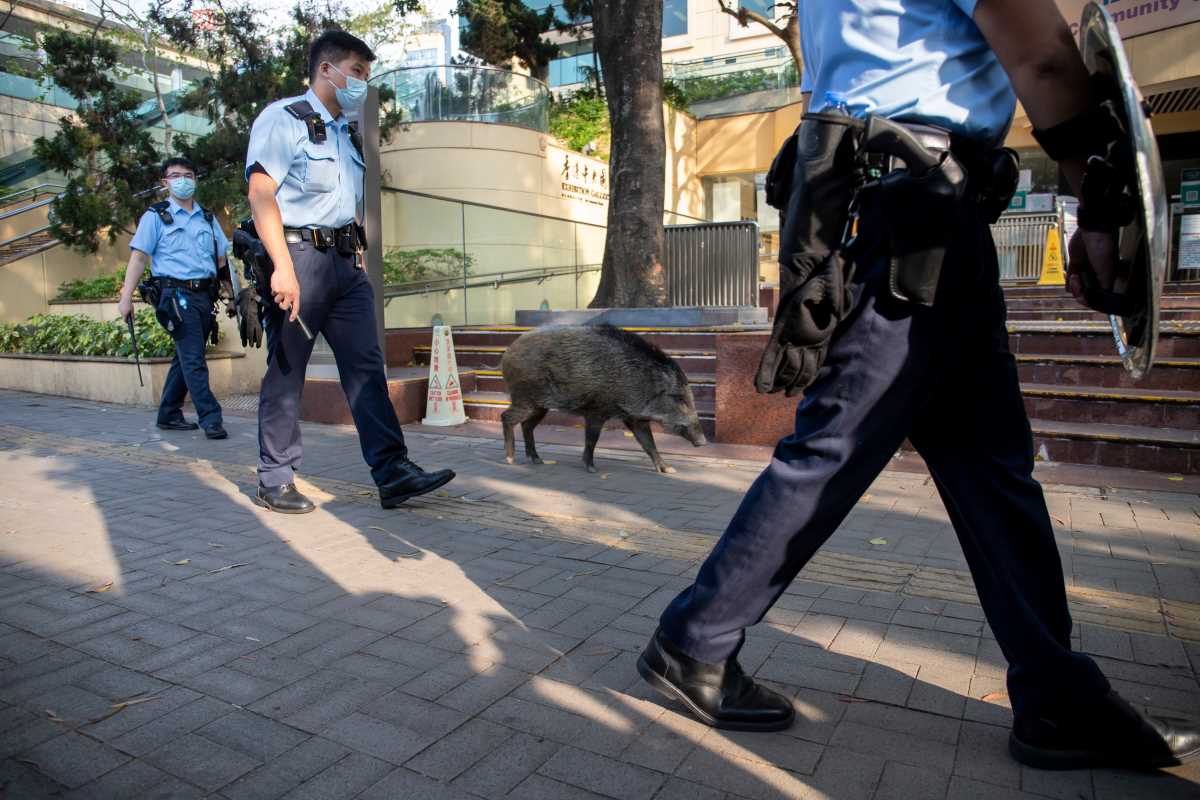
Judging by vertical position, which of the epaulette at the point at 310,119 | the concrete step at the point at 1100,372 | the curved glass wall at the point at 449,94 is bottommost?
the concrete step at the point at 1100,372

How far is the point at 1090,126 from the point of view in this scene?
1.81m

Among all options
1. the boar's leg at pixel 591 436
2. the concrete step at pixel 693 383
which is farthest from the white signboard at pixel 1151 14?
the boar's leg at pixel 591 436

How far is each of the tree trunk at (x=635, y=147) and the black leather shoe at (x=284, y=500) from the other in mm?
5682

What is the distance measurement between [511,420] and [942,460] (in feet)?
13.6

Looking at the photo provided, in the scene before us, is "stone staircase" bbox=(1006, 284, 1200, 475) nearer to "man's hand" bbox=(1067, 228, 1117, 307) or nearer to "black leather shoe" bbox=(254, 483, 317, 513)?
"man's hand" bbox=(1067, 228, 1117, 307)

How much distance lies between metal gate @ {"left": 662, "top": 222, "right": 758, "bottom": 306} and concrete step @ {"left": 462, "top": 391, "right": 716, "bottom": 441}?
3.26m

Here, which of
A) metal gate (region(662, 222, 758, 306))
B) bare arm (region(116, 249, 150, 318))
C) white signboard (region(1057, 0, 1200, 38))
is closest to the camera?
bare arm (region(116, 249, 150, 318))

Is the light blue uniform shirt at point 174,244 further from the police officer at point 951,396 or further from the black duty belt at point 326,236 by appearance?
the police officer at point 951,396

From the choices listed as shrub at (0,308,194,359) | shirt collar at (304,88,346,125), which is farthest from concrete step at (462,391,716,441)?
shrub at (0,308,194,359)

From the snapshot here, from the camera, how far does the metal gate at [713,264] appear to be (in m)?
10.4

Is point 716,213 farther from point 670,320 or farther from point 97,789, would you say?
point 97,789

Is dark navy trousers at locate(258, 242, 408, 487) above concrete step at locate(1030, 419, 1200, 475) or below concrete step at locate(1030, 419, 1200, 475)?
above

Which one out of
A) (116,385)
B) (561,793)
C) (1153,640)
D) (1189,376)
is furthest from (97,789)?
(116,385)

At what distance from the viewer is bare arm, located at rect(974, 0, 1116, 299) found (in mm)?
1784
